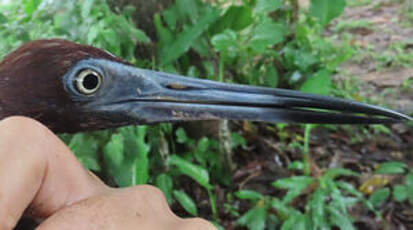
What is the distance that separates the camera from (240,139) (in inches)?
114

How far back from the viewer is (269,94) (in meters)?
1.44

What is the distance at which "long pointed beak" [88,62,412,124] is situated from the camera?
143cm

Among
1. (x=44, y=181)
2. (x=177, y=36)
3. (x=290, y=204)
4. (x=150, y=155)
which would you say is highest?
(x=177, y=36)

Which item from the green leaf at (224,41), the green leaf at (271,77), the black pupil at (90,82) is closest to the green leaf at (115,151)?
the black pupil at (90,82)

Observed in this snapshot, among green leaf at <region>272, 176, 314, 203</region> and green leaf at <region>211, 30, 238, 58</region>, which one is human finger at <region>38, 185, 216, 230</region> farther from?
green leaf at <region>211, 30, 238, 58</region>

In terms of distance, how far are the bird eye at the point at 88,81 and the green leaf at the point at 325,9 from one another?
1.04m

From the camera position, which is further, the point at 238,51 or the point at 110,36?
the point at 238,51

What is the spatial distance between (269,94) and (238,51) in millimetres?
1518

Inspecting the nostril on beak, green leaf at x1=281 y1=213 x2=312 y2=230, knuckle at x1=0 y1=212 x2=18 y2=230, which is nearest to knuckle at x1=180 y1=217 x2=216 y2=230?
knuckle at x1=0 y1=212 x2=18 y2=230

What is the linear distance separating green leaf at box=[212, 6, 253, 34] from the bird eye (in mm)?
1603

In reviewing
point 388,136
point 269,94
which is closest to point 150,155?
point 269,94

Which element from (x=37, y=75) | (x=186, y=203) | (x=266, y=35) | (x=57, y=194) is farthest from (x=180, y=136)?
(x=57, y=194)

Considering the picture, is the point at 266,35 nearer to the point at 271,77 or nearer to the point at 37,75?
the point at 271,77

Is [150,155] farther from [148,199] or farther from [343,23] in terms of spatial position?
[343,23]
